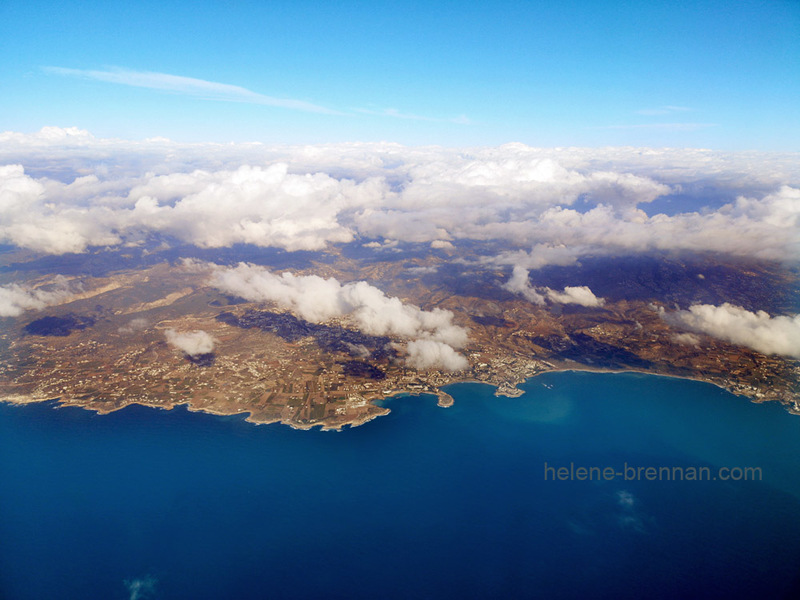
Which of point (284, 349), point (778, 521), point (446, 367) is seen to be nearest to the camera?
point (778, 521)

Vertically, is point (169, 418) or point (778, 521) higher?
point (778, 521)

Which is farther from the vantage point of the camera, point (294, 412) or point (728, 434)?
point (294, 412)

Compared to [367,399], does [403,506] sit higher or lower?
higher

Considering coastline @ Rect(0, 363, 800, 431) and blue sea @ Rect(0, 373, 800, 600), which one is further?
coastline @ Rect(0, 363, 800, 431)

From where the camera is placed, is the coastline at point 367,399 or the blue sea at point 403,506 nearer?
the blue sea at point 403,506

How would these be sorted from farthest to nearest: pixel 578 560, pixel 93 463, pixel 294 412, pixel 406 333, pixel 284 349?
pixel 406 333 → pixel 284 349 → pixel 294 412 → pixel 93 463 → pixel 578 560

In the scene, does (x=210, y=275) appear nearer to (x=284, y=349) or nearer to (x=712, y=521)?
(x=284, y=349)

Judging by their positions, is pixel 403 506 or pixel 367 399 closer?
pixel 403 506

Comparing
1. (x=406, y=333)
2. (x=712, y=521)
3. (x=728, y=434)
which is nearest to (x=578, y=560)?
(x=712, y=521)
